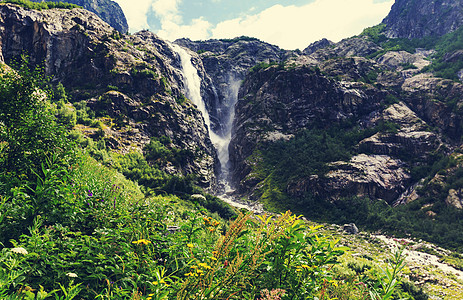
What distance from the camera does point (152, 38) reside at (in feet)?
438

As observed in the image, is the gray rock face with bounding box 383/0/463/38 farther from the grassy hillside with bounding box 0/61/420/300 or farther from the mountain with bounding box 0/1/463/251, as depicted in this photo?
the grassy hillside with bounding box 0/61/420/300

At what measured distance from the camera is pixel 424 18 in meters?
152

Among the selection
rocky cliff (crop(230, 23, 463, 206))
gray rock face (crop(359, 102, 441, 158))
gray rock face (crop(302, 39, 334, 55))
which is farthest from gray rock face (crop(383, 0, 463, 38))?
gray rock face (crop(359, 102, 441, 158))

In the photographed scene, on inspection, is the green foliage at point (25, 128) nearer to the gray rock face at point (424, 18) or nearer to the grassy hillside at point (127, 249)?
the grassy hillside at point (127, 249)

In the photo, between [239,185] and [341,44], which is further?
[341,44]

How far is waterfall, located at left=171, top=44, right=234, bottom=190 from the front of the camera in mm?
102069

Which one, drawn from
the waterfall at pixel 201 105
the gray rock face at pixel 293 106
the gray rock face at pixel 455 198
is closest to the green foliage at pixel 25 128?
the gray rock face at pixel 455 198

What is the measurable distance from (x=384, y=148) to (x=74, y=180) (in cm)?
8009

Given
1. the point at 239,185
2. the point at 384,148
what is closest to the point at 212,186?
the point at 239,185

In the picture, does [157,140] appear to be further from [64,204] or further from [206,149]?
[64,204]

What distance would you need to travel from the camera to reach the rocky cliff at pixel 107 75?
206 feet

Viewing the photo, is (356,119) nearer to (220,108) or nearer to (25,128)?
(220,108)

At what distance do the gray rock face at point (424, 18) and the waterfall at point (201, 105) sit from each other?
143248 mm

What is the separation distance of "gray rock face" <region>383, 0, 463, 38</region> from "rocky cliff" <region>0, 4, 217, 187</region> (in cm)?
16832
